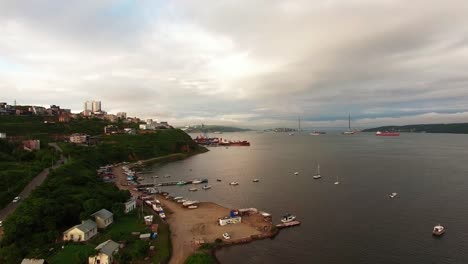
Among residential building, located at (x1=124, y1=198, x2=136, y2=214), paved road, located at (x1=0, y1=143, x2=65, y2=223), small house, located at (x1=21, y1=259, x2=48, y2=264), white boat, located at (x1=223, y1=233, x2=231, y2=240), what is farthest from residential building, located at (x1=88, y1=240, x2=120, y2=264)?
paved road, located at (x1=0, y1=143, x2=65, y2=223)

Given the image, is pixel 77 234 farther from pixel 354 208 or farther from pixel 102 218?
pixel 354 208

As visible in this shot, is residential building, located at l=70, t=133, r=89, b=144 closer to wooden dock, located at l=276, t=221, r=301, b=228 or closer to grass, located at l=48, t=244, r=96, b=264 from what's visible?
grass, located at l=48, t=244, r=96, b=264

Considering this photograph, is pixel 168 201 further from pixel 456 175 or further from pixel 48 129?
pixel 48 129

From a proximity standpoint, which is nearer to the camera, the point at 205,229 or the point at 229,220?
the point at 205,229

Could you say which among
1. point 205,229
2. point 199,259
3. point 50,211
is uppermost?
point 50,211

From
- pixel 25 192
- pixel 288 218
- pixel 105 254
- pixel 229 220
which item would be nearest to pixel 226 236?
pixel 229 220

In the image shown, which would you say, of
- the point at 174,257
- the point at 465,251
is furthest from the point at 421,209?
the point at 174,257
